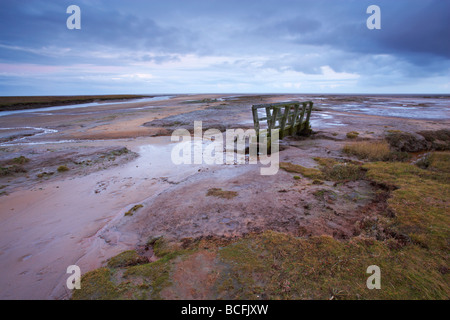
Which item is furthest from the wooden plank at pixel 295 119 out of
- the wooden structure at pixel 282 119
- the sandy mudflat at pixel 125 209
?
the sandy mudflat at pixel 125 209

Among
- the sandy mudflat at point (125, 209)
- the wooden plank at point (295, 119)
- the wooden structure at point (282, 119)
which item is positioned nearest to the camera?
the sandy mudflat at point (125, 209)

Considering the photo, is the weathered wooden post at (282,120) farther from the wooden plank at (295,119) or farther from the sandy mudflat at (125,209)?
the sandy mudflat at (125,209)

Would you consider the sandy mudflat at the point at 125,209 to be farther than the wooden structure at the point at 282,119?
No

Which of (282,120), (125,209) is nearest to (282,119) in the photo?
(282,120)

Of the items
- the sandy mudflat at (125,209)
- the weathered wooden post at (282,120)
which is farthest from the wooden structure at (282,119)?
the sandy mudflat at (125,209)

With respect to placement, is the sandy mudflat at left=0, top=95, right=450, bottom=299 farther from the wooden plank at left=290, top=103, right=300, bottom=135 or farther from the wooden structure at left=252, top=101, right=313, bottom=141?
the wooden plank at left=290, top=103, right=300, bottom=135

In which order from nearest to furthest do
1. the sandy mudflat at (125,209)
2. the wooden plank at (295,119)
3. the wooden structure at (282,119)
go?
the sandy mudflat at (125,209), the wooden structure at (282,119), the wooden plank at (295,119)

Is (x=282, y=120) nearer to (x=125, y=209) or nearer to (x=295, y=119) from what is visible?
(x=295, y=119)

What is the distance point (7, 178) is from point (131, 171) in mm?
4139

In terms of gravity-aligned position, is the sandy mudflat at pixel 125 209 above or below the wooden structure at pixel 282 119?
below

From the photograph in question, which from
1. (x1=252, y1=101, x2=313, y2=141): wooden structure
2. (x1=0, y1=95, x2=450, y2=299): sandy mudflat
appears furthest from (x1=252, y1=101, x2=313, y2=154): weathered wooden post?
(x1=0, y1=95, x2=450, y2=299): sandy mudflat

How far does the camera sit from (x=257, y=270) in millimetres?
3037

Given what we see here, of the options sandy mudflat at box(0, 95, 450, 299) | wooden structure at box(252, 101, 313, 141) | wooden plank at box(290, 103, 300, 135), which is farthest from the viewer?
wooden plank at box(290, 103, 300, 135)
